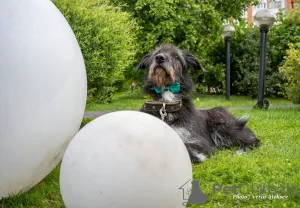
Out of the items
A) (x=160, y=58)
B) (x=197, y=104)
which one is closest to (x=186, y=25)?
(x=197, y=104)

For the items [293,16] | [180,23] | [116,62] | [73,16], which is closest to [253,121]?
[116,62]

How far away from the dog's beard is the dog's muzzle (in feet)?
0.98

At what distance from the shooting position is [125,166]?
2857 millimetres

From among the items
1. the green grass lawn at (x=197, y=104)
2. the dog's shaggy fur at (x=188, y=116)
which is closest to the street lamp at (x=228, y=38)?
the green grass lawn at (x=197, y=104)

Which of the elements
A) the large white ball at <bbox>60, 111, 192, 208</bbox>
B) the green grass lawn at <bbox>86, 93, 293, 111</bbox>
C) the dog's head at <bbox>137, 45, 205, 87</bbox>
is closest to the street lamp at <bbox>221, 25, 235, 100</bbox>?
the green grass lawn at <bbox>86, 93, 293, 111</bbox>

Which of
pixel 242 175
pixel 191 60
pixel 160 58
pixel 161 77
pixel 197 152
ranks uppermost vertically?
pixel 160 58

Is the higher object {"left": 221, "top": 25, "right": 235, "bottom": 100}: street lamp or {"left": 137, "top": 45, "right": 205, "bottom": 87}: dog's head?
{"left": 137, "top": 45, "right": 205, "bottom": 87}: dog's head

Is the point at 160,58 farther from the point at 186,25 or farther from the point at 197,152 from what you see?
the point at 186,25

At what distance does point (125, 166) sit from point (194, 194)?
37.9 inches

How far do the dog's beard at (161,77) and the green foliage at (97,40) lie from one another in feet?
14.3

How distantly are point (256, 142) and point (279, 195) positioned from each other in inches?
103

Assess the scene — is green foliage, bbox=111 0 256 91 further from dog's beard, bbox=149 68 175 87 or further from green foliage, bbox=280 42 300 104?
dog's beard, bbox=149 68 175 87

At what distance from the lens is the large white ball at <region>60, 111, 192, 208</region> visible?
283cm

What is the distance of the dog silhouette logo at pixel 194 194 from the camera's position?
3130mm
